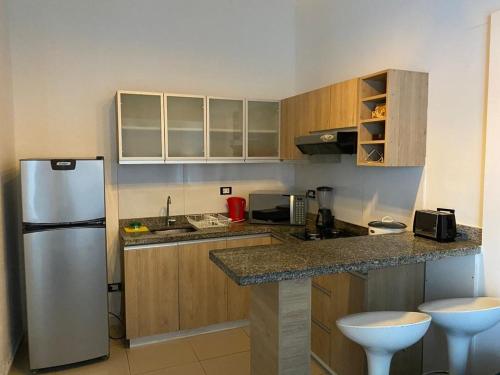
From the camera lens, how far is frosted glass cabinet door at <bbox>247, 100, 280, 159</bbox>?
143 inches

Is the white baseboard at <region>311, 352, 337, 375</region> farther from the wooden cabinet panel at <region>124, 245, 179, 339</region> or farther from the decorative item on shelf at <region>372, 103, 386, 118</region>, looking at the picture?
the decorative item on shelf at <region>372, 103, 386, 118</region>

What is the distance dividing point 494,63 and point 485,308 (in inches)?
50.2

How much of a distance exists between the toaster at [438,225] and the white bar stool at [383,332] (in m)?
0.58

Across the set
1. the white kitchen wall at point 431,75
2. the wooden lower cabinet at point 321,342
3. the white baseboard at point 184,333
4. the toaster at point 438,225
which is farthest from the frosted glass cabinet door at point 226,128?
the toaster at point 438,225

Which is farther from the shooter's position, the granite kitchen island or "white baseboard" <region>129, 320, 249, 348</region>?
"white baseboard" <region>129, 320, 249, 348</region>

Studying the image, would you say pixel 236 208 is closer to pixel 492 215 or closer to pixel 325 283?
pixel 325 283

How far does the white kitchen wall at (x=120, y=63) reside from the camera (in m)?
3.15

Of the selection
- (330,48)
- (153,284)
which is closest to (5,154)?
(153,284)

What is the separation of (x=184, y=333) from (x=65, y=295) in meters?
1.06

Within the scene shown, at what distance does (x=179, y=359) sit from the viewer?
9.68 ft

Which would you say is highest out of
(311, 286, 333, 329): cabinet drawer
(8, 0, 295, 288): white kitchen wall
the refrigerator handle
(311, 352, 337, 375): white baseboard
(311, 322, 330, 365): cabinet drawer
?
(8, 0, 295, 288): white kitchen wall

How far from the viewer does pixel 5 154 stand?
9.18ft

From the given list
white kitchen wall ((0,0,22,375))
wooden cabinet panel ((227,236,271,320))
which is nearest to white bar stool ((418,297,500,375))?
wooden cabinet panel ((227,236,271,320))

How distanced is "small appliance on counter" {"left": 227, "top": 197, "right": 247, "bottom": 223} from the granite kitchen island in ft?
5.63
